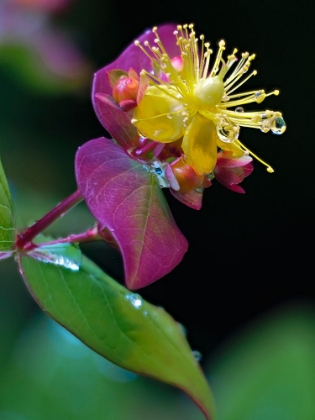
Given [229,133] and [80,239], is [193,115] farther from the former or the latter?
[80,239]

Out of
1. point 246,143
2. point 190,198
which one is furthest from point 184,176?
point 246,143

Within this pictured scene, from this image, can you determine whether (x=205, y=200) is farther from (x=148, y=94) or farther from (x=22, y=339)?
(x=148, y=94)

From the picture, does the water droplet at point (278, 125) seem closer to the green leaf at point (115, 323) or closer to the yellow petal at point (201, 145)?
the yellow petal at point (201, 145)

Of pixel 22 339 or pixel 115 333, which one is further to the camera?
pixel 22 339

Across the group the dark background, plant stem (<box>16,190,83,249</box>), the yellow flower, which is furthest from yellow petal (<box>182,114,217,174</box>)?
the dark background

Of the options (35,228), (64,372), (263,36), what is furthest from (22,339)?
(263,36)

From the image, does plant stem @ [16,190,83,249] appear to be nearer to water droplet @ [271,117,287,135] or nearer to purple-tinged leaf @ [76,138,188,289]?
purple-tinged leaf @ [76,138,188,289]
